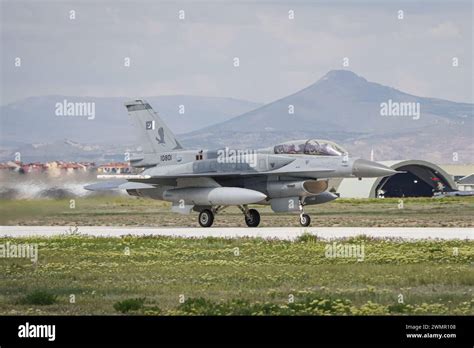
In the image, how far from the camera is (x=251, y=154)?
3359cm

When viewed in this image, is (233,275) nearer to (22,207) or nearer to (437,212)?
(22,207)

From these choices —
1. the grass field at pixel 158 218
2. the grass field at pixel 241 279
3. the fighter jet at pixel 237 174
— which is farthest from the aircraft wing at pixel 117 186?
the grass field at pixel 241 279

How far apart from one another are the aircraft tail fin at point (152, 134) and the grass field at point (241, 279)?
12276 mm

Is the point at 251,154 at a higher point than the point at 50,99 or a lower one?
lower

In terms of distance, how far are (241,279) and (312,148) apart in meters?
15.2

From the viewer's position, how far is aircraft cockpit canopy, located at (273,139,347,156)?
1249 inches

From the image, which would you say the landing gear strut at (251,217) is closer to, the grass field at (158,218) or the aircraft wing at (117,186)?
the grass field at (158,218)

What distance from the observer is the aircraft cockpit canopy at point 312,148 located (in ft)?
104

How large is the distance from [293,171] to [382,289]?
1622 cm

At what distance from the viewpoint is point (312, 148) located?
1264 inches

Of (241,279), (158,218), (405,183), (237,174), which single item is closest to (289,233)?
(237,174)

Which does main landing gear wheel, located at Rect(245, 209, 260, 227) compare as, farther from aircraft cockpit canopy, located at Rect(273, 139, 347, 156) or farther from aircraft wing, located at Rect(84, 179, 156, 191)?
aircraft wing, located at Rect(84, 179, 156, 191)
